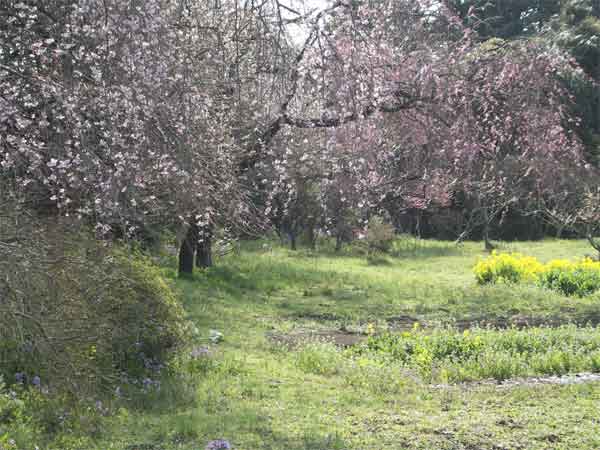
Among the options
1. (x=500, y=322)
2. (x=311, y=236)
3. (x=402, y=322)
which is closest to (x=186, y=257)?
(x=402, y=322)

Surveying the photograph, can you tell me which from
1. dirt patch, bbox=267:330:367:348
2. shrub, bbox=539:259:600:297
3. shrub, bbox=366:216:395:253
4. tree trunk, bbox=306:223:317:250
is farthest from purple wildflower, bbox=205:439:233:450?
tree trunk, bbox=306:223:317:250

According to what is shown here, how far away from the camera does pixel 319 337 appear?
9.61m

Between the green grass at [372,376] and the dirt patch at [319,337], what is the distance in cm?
17

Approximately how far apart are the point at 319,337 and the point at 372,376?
8.78ft

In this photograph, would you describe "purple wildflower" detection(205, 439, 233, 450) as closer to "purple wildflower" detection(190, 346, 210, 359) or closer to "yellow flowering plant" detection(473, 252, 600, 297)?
"purple wildflower" detection(190, 346, 210, 359)

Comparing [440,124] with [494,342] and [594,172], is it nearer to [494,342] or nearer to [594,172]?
[494,342]

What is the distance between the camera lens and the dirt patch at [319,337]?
9070 millimetres

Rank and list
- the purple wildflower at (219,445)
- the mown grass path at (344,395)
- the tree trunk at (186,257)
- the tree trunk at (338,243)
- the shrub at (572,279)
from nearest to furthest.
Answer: the purple wildflower at (219,445) → the mown grass path at (344,395) → the shrub at (572,279) → the tree trunk at (186,257) → the tree trunk at (338,243)

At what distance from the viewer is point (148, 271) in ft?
21.9

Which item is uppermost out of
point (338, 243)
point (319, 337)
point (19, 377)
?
point (338, 243)

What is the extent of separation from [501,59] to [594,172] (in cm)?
1133

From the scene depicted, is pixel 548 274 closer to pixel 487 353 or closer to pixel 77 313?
pixel 487 353

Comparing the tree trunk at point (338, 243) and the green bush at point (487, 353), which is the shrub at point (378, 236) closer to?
the tree trunk at point (338, 243)

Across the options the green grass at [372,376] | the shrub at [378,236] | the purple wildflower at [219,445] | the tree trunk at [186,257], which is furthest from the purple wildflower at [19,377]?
the shrub at [378,236]
